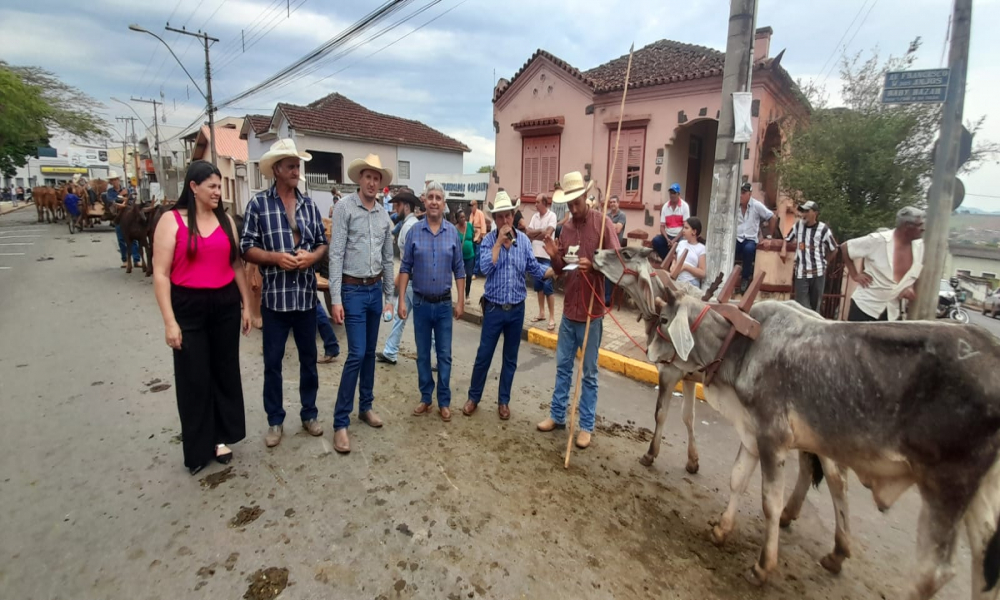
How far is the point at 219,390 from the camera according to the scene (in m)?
3.66

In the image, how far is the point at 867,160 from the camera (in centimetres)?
802

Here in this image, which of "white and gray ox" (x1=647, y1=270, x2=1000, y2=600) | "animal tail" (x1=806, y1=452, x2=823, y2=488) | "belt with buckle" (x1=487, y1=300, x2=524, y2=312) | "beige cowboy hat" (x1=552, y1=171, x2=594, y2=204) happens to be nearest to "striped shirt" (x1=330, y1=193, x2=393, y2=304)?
"belt with buckle" (x1=487, y1=300, x2=524, y2=312)

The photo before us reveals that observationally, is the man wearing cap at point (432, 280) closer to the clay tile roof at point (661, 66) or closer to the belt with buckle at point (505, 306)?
the belt with buckle at point (505, 306)

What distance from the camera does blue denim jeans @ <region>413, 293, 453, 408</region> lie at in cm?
445

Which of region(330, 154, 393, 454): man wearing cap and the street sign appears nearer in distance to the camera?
region(330, 154, 393, 454): man wearing cap

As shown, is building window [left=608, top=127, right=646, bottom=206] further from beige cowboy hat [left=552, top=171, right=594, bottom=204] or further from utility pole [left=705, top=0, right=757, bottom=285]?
beige cowboy hat [left=552, top=171, right=594, bottom=204]

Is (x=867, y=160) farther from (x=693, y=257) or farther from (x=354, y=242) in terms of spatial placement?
(x=354, y=242)

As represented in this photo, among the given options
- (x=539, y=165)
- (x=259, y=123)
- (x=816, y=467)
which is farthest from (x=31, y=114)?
(x=816, y=467)

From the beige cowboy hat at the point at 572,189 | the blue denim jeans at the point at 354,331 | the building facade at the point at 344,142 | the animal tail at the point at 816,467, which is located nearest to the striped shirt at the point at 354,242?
the blue denim jeans at the point at 354,331

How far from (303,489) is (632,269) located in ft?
8.77

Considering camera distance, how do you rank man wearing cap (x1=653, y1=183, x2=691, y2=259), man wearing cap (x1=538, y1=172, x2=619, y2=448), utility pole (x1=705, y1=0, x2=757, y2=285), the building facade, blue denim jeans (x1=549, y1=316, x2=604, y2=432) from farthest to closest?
the building facade < man wearing cap (x1=653, y1=183, x2=691, y2=259) < utility pole (x1=705, y1=0, x2=757, y2=285) < blue denim jeans (x1=549, y1=316, x2=604, y2=432) < man wearing cap (x1=538, y1=172, x2=619, y2=448)

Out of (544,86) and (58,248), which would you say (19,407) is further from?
(58,248)

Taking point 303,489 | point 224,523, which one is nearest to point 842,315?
point 303,489

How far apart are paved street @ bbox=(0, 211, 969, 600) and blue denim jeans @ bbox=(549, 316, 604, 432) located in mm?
245
